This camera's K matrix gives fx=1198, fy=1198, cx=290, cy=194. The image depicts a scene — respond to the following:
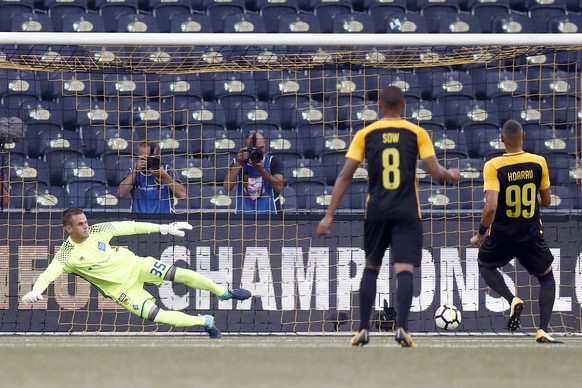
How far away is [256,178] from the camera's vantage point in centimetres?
1086

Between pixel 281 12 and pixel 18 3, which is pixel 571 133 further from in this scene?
pixel 18 3

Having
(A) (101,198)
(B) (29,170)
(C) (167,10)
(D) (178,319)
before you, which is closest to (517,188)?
(D) (178,319)

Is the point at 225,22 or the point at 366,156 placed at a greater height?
the point at 225,22

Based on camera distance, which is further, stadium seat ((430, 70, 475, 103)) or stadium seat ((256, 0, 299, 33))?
stadium seat ((256, 0, 299, 33))

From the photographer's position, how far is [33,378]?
5.48 metres

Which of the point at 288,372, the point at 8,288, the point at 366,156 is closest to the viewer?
the point at 288,372

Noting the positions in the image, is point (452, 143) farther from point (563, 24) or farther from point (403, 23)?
point (563, 24)

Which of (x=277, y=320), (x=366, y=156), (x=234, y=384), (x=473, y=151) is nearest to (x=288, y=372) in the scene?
(x=234, y=384)

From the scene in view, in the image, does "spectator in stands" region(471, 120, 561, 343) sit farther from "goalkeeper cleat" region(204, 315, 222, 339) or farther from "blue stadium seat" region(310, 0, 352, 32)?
"blue stadium seat" region(310, 0, 352, 32)

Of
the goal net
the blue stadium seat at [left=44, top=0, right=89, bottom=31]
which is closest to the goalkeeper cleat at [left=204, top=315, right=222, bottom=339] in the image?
the goal net

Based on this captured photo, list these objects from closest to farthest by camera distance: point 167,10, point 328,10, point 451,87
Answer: point 451,87 → point 167,10 → point 328,10

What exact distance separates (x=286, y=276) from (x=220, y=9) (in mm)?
6049

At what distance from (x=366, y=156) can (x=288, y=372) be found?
1.84 metres

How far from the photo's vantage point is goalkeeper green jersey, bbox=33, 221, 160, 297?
30.6 ft
